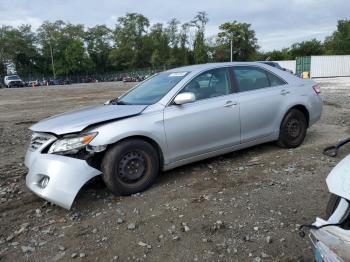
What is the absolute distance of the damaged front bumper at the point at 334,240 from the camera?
202cm

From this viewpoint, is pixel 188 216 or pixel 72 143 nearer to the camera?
pixel 188 216

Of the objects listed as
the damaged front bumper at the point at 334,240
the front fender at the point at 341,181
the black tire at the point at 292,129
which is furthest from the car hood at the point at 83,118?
the damaged front bumper at the point at 334,240

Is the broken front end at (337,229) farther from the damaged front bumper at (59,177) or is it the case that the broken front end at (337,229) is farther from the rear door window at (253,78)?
the rear door window at (253,78)

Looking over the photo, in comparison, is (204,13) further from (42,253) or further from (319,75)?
(42,253)

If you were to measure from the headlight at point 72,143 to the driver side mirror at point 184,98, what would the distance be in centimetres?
119

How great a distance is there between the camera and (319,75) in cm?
4203

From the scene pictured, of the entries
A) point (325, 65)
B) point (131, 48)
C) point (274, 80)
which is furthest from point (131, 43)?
point (274, 80)

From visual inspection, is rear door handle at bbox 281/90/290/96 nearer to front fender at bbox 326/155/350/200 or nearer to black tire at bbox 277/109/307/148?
black tire at bbox 277/109/307/148

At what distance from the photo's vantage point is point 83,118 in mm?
4512

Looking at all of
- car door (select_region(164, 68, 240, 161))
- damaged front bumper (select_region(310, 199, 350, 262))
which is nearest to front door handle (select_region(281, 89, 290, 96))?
A: car door (select_region(164, 68, 240, 161))

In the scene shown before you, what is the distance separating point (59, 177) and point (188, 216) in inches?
58.3

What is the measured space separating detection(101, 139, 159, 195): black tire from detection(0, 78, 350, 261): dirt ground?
0.51 ft

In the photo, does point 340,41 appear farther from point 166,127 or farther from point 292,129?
point 166,127

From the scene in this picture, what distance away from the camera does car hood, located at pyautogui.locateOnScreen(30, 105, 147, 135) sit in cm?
429
